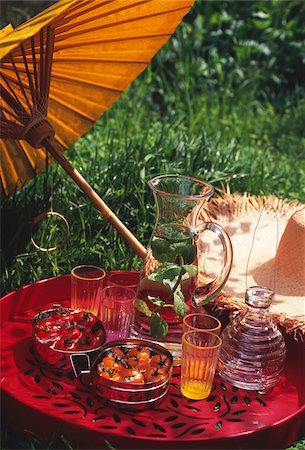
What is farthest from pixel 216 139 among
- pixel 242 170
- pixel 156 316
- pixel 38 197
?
pixel 156 316

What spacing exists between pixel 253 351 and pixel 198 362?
141 millimetres

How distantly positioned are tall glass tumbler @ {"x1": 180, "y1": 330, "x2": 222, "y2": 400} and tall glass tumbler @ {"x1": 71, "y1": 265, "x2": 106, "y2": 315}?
34 cm

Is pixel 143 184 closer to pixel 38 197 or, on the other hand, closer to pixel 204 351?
pixel 38 197

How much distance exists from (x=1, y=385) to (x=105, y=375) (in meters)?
0.24

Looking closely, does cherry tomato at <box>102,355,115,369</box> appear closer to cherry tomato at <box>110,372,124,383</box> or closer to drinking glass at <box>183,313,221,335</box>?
cherry tomato at <box>110,372,124,383</box>

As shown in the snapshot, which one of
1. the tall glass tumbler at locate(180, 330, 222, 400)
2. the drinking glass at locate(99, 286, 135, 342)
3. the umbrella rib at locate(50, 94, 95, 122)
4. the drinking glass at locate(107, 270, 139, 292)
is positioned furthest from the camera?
the umbrella rib at locate(50, 94, 95, 122)

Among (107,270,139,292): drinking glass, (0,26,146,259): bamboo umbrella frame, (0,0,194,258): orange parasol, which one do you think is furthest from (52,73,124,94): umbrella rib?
(107,270,139,292): drinking glass

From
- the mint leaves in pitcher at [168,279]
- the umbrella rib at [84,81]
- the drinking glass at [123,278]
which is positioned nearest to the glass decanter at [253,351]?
the mint leaves in pitcher at [168,279]

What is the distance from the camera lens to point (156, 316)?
5.98ft

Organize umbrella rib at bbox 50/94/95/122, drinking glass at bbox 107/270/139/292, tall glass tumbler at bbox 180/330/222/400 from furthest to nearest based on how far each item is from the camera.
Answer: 1. umbrella rib at bbox 50/94/95/122
2. drinking glass at bbox 107/270/139/292
3. tall glass tumbler at bbox 180/330/222/400

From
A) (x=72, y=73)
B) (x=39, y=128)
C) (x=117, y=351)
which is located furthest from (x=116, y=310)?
(x=72, y=73)

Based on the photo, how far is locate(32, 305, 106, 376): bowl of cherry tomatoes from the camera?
179cm

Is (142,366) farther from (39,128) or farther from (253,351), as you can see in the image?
(39,128)

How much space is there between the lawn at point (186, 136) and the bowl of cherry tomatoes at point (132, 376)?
10.5 inches
